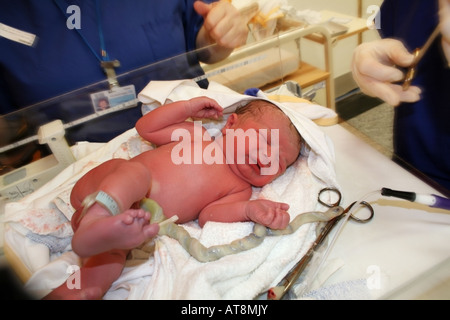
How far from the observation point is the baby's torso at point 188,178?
97cm

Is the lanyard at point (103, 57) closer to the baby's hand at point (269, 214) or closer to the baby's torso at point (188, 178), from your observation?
the baby's torso at point (188, 178)

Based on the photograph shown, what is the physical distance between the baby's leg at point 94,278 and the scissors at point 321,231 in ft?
1.23

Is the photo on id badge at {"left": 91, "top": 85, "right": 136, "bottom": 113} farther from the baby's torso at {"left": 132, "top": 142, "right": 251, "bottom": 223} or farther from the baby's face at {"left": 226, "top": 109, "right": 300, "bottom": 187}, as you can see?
the baby's face at {"left": 226, "top": 109, "right": 300, "bottom": 187}

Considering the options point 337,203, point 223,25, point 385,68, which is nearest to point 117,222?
point 337,203

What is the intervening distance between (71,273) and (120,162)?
1.01 ft

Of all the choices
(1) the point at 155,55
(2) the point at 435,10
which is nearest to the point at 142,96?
(1) the point at 155,55

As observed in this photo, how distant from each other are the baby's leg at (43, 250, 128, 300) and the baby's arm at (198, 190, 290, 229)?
10.7 inches

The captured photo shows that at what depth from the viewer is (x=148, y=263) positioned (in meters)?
0.84

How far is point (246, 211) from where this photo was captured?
Answer: 91 cm

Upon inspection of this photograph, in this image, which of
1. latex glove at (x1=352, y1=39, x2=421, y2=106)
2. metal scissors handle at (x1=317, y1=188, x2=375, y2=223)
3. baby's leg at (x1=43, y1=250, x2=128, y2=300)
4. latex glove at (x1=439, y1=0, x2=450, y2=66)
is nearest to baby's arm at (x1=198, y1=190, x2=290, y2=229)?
metal scissors handle at (x1=317, y1=188, x2=375, y2=223)

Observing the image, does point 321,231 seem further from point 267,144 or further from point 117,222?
point 117,222
